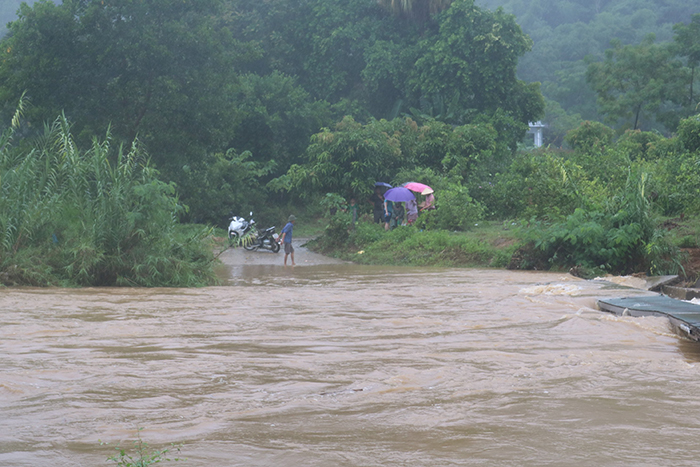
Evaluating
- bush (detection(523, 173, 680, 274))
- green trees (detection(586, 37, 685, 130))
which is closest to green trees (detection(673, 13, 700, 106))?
green trees (detection(586, 37, 685, 130))

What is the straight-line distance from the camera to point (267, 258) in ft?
61.8

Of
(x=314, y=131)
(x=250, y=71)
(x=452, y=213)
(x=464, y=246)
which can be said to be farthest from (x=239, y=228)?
(x=250, y=71)

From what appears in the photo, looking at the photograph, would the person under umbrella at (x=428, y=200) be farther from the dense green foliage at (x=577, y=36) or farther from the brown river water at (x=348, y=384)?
the dense green foliage at (x=577, y=36)

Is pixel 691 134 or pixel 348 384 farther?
pixel 691 134

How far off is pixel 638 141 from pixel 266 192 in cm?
1496

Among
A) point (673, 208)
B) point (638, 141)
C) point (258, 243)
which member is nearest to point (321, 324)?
point (673, 208)

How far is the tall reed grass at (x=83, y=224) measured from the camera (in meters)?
10.8

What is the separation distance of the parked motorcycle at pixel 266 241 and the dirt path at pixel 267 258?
0.48ft

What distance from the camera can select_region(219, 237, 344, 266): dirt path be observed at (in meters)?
17.9

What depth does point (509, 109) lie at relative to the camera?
1232 inches

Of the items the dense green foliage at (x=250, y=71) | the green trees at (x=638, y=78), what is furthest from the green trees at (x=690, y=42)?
the dense green foliage at (x=250, y=71)

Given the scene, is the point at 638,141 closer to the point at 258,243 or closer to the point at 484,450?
the point at 258,243

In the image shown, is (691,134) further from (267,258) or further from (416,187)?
(267,258)

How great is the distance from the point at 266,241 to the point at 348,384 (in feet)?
51.0
